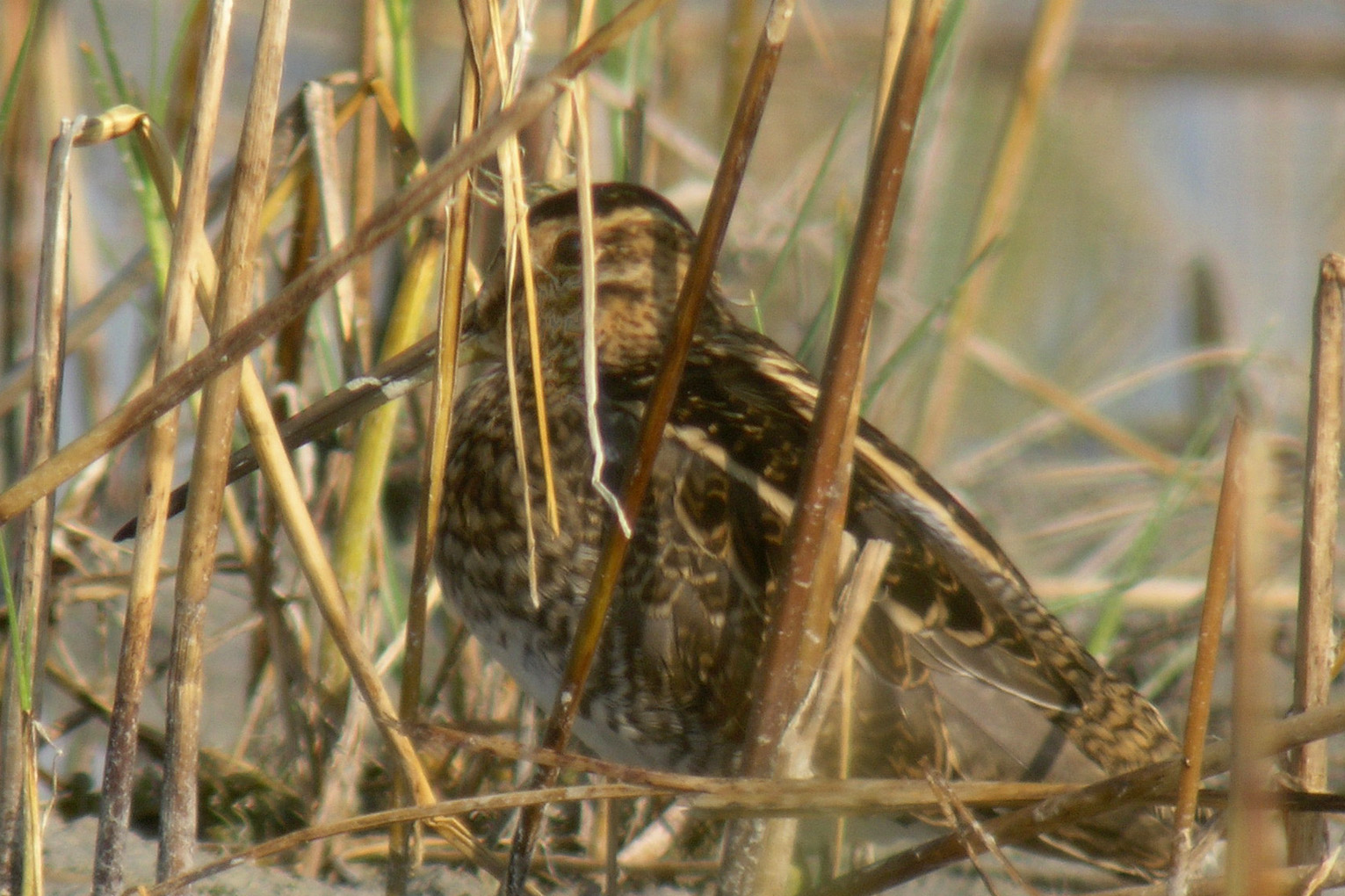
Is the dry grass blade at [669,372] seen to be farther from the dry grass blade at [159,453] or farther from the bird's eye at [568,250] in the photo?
the bird's eye at [568,250]

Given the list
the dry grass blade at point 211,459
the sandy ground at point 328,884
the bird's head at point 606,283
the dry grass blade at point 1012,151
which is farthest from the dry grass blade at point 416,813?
the dry grass blade at point 1012,151

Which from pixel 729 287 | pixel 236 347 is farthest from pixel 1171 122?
pixel 236 347

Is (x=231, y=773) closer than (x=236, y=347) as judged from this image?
No

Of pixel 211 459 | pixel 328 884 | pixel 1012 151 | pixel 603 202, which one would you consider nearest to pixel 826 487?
pixel 211 459

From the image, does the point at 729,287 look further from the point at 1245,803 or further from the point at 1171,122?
the point at 1171,122

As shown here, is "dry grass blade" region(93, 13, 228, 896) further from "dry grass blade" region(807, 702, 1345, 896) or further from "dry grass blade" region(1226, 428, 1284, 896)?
"dry grass blade" region(1226, 428, 1284, 896)

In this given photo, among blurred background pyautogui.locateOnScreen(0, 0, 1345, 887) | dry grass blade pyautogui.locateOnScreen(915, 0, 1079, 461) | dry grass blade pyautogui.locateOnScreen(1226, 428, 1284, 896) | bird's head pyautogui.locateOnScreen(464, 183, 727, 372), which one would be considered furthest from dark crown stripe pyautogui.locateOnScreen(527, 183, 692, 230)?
dry grass blade pyautogui.locateOnScreen(1226, 428, 1284, 896)
